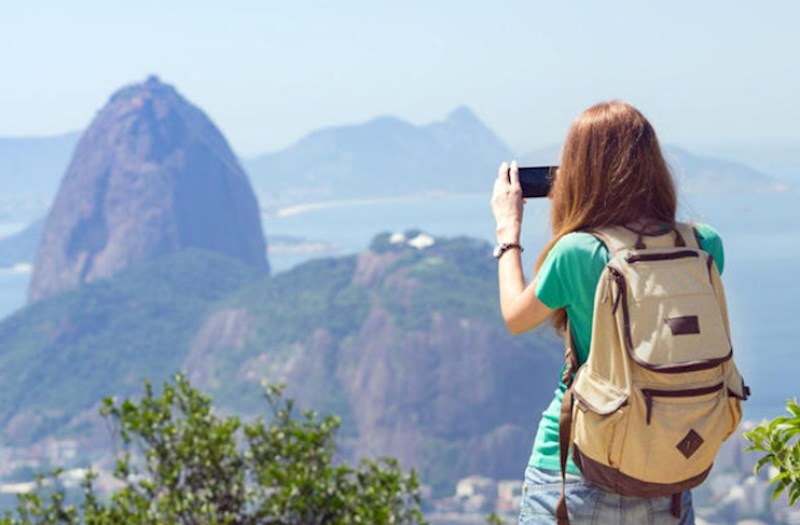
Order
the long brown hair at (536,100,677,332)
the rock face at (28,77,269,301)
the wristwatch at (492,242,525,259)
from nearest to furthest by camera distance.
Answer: the long brown hair at (536,100,677,332) < the wristwatch at (492,242,525,259) < the rock face at (28,77,269,301)

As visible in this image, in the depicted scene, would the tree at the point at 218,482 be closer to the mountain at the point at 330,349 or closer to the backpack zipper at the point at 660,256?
the backpack zipper at the point at 660,256

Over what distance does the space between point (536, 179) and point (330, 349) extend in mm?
101336

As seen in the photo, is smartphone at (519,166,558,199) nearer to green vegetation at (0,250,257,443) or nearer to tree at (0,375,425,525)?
tree at (0,375,425,525)

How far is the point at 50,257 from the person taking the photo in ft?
445

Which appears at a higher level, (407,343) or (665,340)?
(665,340)

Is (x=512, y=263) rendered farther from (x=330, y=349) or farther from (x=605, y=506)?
(x=330, y=349)

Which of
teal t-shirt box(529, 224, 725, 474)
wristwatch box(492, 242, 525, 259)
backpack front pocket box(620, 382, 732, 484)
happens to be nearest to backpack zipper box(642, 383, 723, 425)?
backpack front pocket box(620, 382, 732, 484)

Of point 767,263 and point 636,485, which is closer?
point 636,485

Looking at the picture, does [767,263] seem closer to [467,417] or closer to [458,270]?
[458,270]

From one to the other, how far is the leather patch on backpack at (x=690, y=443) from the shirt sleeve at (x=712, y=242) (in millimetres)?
315

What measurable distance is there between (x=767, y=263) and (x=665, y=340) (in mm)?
164830

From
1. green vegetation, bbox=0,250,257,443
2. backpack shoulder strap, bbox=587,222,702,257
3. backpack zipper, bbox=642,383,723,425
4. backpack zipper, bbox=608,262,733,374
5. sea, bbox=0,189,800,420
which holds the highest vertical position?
backpack shoulder strap, bbox=587,222,702,257

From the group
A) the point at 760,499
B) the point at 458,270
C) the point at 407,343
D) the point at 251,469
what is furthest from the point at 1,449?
the point at 251,469

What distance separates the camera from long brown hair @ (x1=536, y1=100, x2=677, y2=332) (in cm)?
194
